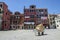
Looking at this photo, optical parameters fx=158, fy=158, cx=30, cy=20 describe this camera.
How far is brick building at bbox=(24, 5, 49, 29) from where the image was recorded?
74375 millimetres

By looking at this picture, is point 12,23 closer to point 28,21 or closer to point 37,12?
point 28,21

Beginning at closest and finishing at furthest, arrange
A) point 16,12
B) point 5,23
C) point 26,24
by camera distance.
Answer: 1. point 5,23
2. point 26,24
3. point 16,12

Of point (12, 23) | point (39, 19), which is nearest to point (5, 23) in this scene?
point (12, 23)

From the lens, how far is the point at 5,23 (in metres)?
66.7

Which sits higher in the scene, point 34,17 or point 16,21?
point 34,17

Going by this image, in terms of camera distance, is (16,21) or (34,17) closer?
(34,17)

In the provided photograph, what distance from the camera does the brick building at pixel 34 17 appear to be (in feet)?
244

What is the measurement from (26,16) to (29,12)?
239 cm

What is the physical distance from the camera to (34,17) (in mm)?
75312

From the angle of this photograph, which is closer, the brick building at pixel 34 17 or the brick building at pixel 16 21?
the brick building at pixel 34 17

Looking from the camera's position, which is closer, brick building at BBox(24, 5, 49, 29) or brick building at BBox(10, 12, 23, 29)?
brick building at BBox(24, 5, 49, 29)

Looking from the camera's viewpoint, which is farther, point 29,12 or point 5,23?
point 29,12

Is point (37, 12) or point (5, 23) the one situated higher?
point (37, 12)

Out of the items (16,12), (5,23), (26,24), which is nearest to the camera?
(5,23)
